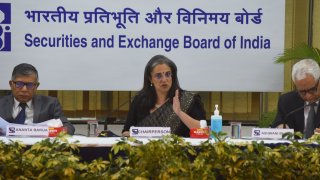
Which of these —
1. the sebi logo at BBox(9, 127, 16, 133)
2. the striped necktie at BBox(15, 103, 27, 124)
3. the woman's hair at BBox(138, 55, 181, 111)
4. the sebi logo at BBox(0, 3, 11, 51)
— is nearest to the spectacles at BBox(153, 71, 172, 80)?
the woman's hair at BBox(138, 55, 181, 111)

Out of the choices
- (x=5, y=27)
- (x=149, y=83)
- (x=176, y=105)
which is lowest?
(x=176, y=105)

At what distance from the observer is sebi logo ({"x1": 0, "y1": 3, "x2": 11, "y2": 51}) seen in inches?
260

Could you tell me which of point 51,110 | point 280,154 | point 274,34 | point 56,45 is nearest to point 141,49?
point 56,45

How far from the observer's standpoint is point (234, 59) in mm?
6664

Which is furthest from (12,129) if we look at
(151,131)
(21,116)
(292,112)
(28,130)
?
(292,112)

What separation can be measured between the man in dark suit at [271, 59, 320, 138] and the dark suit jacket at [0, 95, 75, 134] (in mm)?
1404

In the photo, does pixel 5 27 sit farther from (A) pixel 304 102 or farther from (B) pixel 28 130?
(A) pixel 304 102

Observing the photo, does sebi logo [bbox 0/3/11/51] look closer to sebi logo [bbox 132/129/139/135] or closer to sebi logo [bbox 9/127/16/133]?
sebi logo [bbox 9/127/16/133]

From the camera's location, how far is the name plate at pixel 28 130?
342 cm

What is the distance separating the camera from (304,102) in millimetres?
4117

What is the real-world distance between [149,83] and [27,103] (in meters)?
0.82

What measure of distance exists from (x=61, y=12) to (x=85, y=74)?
70cm

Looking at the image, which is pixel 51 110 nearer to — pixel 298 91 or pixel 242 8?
pixel 298 91

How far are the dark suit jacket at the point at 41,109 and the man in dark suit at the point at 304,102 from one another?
4.61 feet
